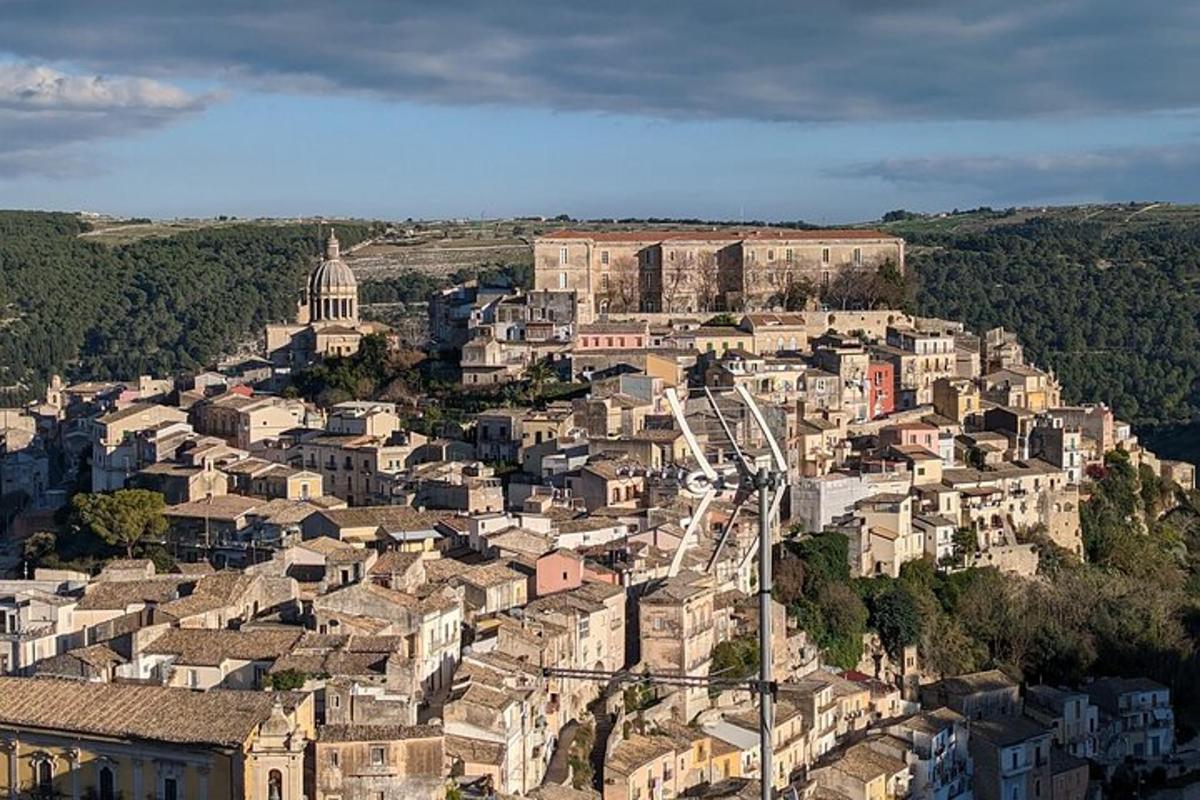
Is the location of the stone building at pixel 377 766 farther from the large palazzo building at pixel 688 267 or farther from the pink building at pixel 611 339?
the large palazzo building at pixel 688 267

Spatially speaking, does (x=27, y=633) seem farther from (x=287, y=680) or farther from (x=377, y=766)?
(x=377, y=766)

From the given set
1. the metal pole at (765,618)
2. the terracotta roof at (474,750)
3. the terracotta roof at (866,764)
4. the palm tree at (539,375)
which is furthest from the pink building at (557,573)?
the metal pole at (765,618)

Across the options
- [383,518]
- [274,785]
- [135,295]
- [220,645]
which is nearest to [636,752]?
[220,645]

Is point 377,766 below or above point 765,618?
below

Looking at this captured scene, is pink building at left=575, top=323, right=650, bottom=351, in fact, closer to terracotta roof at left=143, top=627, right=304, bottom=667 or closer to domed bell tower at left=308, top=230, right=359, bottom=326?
domed bell tower at left=308, top=230, right=359, bottom=326

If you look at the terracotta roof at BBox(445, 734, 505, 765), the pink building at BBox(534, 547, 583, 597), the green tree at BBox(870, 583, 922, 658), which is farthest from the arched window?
the green tree at BBox(870, 583, 922, 658)
